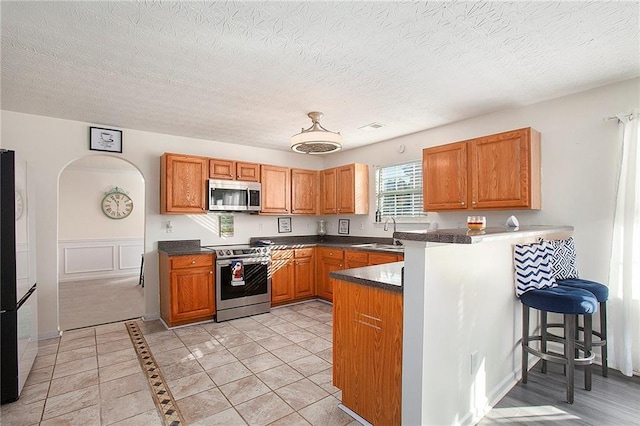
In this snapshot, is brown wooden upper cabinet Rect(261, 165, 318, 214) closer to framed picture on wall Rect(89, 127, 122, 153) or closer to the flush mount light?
the flush mount light

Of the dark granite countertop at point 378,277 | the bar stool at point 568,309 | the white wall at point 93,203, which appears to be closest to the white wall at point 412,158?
the bar stool at point 568,309

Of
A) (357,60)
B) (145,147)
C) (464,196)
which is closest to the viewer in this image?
(357,60)

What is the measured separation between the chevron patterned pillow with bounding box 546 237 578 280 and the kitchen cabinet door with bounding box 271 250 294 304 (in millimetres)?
3223

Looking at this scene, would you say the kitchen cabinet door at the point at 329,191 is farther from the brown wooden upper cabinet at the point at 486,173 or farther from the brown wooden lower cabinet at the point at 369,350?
the brown wooden lower cabinet at the point at 369,350

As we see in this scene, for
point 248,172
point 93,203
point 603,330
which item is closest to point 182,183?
point 248,172

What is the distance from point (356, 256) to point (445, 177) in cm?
157

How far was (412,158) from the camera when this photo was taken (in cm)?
445

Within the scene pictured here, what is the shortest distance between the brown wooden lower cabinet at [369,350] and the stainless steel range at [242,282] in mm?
2290

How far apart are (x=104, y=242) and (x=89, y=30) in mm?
6362

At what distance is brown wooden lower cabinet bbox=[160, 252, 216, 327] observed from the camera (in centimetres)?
381

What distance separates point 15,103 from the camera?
316 centimetres

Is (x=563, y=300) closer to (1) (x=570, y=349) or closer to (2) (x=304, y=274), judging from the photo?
(1) (x=570, y=349)

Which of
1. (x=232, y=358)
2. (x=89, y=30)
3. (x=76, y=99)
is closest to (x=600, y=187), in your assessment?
(x=232, y=358)

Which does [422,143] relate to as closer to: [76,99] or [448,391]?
[448,391]
